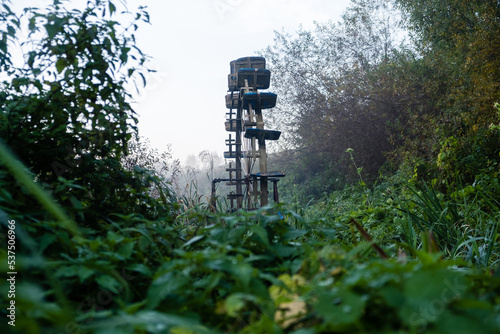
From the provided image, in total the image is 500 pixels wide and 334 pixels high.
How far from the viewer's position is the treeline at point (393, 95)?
617 centimetres

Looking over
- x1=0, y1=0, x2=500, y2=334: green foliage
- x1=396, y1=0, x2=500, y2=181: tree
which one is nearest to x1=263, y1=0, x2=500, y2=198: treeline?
x1=396, y1=0, x2=500, y2=181: tree

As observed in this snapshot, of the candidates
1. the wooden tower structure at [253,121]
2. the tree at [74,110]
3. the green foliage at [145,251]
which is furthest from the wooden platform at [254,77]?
the tree at [74,110]

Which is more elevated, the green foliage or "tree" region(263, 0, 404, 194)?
"tree" region(263, 0, 404, 194)

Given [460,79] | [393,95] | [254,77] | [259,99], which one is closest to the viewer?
[460,79]

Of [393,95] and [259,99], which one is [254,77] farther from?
[393,95]

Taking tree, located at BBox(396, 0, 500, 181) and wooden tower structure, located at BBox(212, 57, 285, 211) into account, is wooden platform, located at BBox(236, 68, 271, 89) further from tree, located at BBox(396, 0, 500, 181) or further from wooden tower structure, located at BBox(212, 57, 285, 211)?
tree, located at BBox(396, 0, 500, 181)

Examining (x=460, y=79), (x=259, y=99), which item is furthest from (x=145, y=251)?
(x=259, y=99)

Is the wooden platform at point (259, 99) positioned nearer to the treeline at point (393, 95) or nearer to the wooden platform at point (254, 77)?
the wooden platform at point (254, 77)

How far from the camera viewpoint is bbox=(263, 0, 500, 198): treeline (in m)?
6.17

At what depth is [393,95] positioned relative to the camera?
32.9 feet

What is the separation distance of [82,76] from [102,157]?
0.42 meters

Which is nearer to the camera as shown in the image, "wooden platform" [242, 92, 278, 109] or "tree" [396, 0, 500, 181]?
"tree" [396, 0, 500, 181]

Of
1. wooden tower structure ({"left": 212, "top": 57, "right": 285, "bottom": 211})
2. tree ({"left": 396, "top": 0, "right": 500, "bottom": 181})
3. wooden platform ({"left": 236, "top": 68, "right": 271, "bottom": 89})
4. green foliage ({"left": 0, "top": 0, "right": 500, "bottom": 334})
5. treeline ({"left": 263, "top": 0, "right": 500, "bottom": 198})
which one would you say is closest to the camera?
green foliage ({"left": 0, "top": 0, "right": 500, "bottom": 334})

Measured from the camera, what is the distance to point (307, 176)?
15.1 meters
